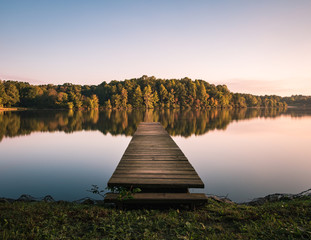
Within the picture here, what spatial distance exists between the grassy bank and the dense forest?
3062 inches

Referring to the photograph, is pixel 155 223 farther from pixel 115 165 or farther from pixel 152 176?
pixel 115 165

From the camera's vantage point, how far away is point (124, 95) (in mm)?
84688

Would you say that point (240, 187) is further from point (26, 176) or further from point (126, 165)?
point (26, 176)

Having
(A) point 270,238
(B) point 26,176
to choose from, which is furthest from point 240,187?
(B) point 26,176

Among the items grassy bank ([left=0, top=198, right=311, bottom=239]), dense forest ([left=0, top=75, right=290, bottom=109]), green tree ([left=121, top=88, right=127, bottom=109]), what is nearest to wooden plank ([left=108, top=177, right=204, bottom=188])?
grassy bank ([left=0, top=198, right=311, bottom=239])

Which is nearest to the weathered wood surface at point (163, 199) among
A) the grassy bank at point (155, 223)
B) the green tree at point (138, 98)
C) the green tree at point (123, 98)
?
the grassy bank at point (155, 223)

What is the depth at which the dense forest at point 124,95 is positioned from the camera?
7438 cm

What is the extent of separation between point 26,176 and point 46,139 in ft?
33.6

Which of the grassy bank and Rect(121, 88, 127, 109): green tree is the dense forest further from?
the grassy bank

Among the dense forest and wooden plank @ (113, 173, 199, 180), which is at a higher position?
the dense forest

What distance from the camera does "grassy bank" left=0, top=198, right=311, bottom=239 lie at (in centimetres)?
314

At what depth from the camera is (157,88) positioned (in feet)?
335

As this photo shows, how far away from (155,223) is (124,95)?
8375 cm

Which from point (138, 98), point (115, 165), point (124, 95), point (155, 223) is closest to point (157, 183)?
point (155, 223)
